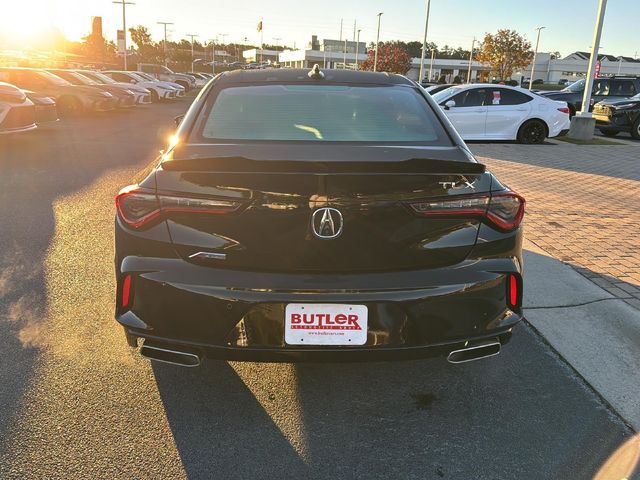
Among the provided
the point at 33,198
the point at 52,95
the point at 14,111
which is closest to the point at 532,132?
the point at 33,198

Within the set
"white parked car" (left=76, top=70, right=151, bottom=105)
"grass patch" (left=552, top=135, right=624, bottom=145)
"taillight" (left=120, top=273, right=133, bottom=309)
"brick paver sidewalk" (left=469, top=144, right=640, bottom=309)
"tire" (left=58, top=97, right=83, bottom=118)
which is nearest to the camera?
"taillight" (left=120, top=273, right=133, bottom=309)

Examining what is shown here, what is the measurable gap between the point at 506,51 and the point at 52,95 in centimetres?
6081

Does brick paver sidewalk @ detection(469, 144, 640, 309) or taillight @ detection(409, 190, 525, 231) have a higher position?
taillight @ detection(409, 190, 525, 231)

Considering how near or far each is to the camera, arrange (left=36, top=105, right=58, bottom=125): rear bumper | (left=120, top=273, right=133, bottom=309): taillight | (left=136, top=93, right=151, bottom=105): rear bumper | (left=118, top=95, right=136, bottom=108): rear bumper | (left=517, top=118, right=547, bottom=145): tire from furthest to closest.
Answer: (left=136, top=93, right=151, bottom=105): rear bumper, (left=118, top=95, right=136, bottom=108): rear bumper, (left=517, top=118, right=547, bottom=145): tire, (left=36, top=105, right=58, bottom=125): rear bumper, (left=120, top=273, right=133, bottom=309): taillight

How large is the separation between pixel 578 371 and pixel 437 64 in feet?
377

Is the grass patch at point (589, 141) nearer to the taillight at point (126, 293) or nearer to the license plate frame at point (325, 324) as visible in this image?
the license plate frame at point (325, 324)

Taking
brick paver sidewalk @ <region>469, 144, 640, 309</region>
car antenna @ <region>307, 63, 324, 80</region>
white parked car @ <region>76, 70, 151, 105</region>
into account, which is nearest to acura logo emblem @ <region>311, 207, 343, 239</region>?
car antenna @ <region>307, 63, 324, 80</region>

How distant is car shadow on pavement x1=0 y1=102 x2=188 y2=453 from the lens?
10.8 ft

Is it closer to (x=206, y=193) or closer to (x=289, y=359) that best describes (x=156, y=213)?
(x=206, y=193)

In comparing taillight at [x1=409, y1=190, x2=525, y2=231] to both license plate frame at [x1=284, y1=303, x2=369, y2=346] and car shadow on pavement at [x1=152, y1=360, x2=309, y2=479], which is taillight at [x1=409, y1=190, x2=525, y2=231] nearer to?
license plate frame at [x1=284, y1=303, x2=369, y2=346]

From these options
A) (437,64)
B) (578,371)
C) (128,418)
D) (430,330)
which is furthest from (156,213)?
(437,64)

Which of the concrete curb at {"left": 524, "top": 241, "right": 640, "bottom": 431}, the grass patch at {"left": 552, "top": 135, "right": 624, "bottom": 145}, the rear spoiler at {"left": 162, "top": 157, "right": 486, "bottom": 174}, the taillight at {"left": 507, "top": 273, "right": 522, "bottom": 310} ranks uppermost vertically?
the rear spoiler at {"left": 162, "top": 157, "right": 486, "bottom": 174}

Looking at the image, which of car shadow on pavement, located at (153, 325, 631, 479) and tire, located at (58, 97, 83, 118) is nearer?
car shadow on pavement, located at (153, 325, 631, 479)

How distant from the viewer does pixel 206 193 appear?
2.41 metres
